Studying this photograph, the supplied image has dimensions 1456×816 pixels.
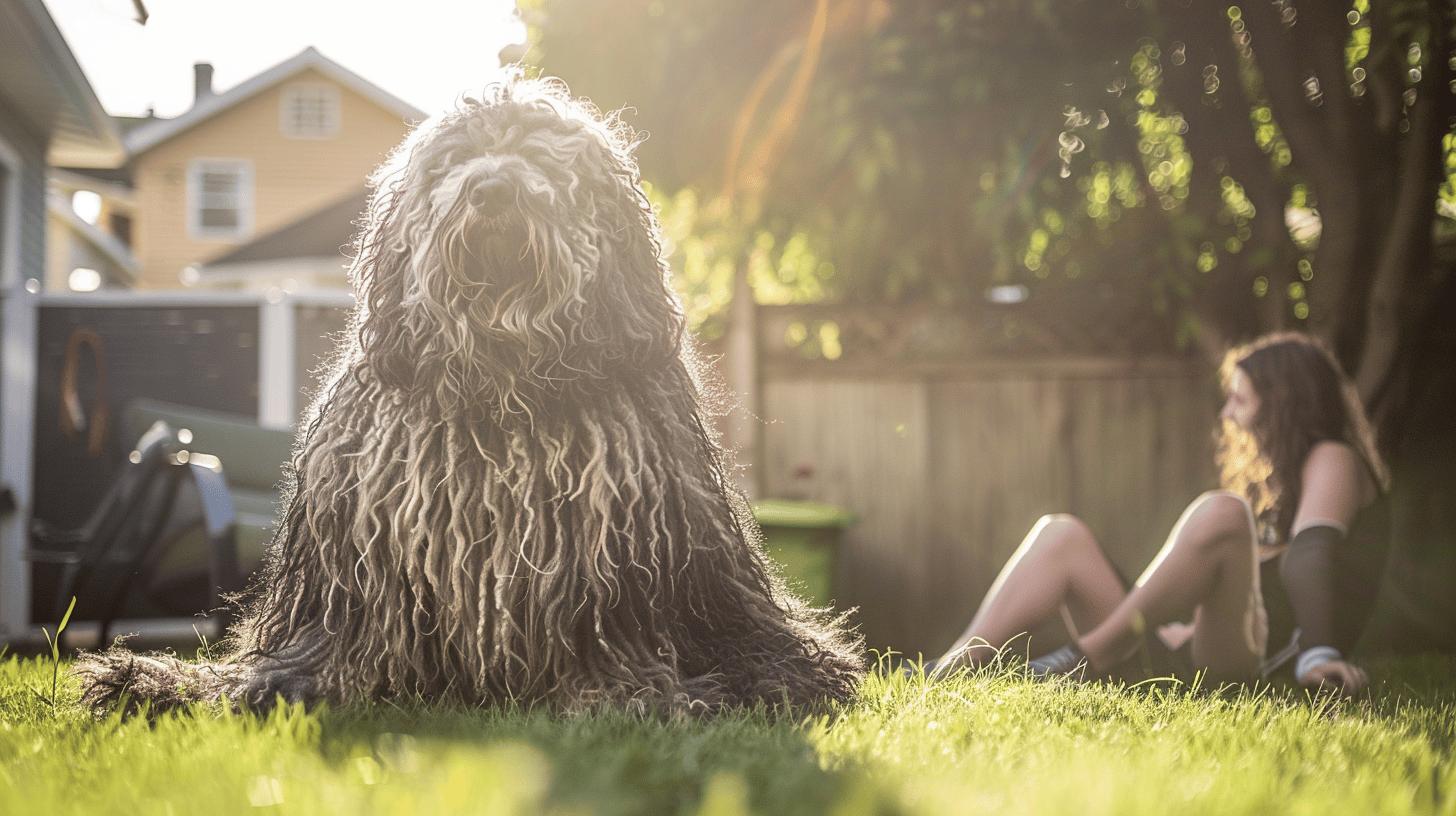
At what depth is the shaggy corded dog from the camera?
2463mm

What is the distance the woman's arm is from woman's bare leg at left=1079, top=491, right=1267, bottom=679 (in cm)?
13

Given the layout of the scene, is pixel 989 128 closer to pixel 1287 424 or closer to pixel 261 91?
pixel 1287 424

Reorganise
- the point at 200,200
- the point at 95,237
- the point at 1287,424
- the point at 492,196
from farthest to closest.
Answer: the point at 200,200
the point at 95,237
the point at 1287,424
the point at 492,196

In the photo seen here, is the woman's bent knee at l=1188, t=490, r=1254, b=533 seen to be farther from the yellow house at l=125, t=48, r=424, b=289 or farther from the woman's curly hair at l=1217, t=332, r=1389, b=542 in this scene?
the yellow house at l=125, t=48, r=424, b=289

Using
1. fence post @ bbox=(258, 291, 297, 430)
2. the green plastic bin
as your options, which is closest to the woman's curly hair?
the green plastic bin

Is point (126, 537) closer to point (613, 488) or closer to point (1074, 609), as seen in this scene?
point (613, 488)

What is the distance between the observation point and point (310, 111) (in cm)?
2191

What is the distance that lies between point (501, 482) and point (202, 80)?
28956 mm

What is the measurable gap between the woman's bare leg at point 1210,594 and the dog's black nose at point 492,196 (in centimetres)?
229

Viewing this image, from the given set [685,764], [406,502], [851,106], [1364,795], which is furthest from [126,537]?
[1364,795]

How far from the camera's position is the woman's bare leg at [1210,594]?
3.67m

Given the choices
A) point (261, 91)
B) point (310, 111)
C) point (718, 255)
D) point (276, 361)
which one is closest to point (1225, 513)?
point (718, 255)

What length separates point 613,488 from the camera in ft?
8.19

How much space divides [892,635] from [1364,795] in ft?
15.7
